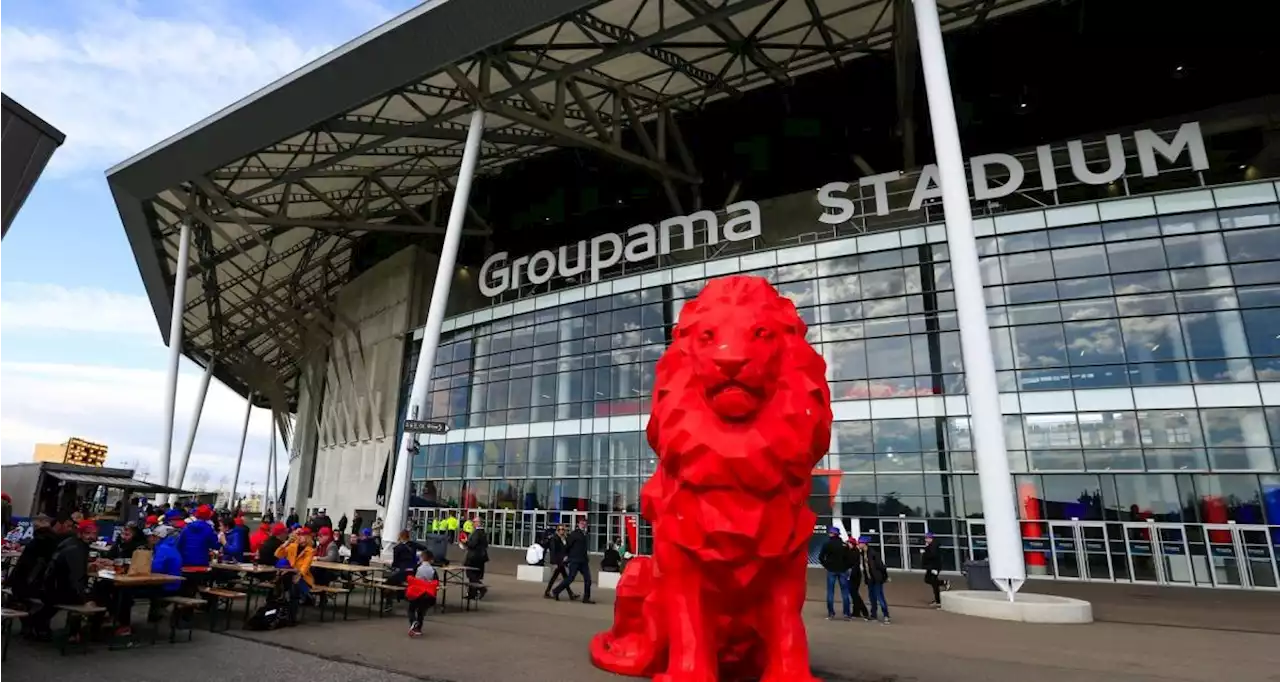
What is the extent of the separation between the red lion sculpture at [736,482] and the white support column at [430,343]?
14094 millimetres

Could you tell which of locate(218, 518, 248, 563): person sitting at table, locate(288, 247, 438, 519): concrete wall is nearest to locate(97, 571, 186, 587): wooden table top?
locate(218, 518, 248, 563): person sitting at table

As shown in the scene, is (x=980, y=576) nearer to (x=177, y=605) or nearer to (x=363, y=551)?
(x=363, y=551)

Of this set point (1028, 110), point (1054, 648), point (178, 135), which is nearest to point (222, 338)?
A: point (178, 135)

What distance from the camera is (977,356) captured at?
520 inches

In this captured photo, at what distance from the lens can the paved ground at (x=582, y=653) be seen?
6.50 meters

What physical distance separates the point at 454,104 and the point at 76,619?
63.1ft

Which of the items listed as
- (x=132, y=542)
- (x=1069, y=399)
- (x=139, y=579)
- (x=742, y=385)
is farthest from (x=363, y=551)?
(x=1069, y=399)

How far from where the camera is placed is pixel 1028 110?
22953 millimetres

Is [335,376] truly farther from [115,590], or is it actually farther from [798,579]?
[798,579]

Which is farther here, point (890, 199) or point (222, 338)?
point (222, 338)

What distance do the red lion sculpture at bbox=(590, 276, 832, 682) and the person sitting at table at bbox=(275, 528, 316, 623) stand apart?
591cm

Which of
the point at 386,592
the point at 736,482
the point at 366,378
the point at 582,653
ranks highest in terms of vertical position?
the point at 366,378

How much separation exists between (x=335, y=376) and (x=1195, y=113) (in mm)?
38278

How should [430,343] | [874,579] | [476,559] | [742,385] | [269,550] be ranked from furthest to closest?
[430,343]
[476,559]
[874,579]
[269,550]
[742,385]
